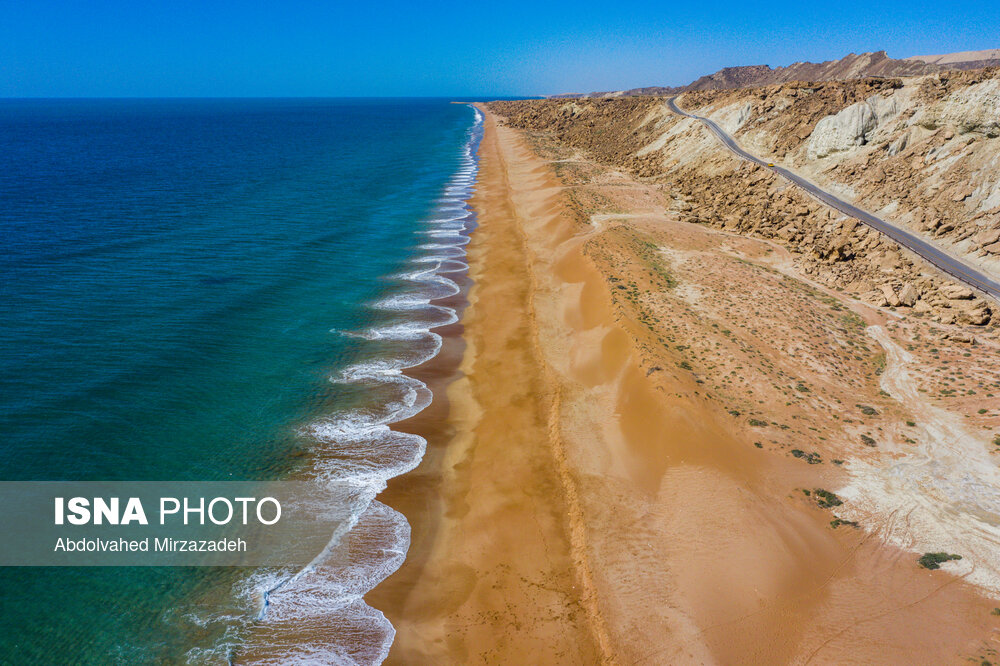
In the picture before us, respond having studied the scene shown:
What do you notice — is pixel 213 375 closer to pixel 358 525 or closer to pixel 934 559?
pixel 358 525

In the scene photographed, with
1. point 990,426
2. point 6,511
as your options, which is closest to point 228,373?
point 6,511

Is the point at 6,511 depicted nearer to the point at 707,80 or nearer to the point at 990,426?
the point at 990,426

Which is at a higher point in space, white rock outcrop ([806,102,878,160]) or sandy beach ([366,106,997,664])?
white rock outcrop ([806,102,878,160])

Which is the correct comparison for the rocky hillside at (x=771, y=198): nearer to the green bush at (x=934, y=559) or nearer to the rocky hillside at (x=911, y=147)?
the rocky hillside at (x=911, y=147)

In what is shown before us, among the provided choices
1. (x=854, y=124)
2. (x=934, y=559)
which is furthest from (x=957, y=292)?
(x=854, y=124)

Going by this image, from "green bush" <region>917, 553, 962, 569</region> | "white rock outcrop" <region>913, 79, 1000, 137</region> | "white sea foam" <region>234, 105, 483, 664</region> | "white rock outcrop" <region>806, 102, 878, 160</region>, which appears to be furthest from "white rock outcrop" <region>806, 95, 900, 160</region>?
"green bush" <region>917, 553, 962, 569</region>

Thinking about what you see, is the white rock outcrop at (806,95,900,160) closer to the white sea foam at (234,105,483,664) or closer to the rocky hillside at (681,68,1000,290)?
the rocky hillside at (681,68,1000,290)
